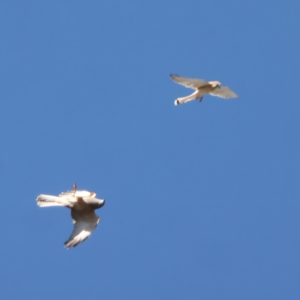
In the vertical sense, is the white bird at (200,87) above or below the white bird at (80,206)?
above

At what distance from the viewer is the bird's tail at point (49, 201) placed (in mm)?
13969

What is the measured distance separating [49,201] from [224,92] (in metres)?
6.03

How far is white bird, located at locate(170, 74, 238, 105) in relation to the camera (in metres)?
17.2

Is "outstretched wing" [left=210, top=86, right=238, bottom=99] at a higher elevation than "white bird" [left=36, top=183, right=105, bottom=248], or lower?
higher

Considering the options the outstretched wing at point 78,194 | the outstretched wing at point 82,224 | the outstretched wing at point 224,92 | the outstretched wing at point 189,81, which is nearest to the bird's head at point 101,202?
the outstretched wing at point 82,224

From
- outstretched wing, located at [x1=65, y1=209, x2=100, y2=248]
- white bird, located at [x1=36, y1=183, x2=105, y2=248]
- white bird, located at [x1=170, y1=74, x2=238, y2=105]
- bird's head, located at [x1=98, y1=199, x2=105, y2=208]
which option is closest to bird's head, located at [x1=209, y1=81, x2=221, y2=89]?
white bird, located at [x1=170, y1=74, x2=238, y2=105]

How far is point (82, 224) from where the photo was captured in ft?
45.8

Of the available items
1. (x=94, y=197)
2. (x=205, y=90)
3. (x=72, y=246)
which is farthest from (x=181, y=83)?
(x=72, y=246)

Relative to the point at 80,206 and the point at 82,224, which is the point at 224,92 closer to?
the point at 80,206

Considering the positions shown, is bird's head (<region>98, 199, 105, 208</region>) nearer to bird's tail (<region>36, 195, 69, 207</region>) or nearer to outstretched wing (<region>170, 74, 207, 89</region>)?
bird's tail (<region>36, 195, 69, 207</region>)

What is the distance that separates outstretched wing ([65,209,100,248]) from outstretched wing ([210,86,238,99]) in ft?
17.6

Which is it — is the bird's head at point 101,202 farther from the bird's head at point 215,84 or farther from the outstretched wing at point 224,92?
the outstretched wing at point 224,92

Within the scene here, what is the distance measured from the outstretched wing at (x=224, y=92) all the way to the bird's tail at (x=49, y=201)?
5404mm

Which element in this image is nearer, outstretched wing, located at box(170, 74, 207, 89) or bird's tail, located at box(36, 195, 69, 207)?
bird's tail, located at box(36, 195, 69, 207)
